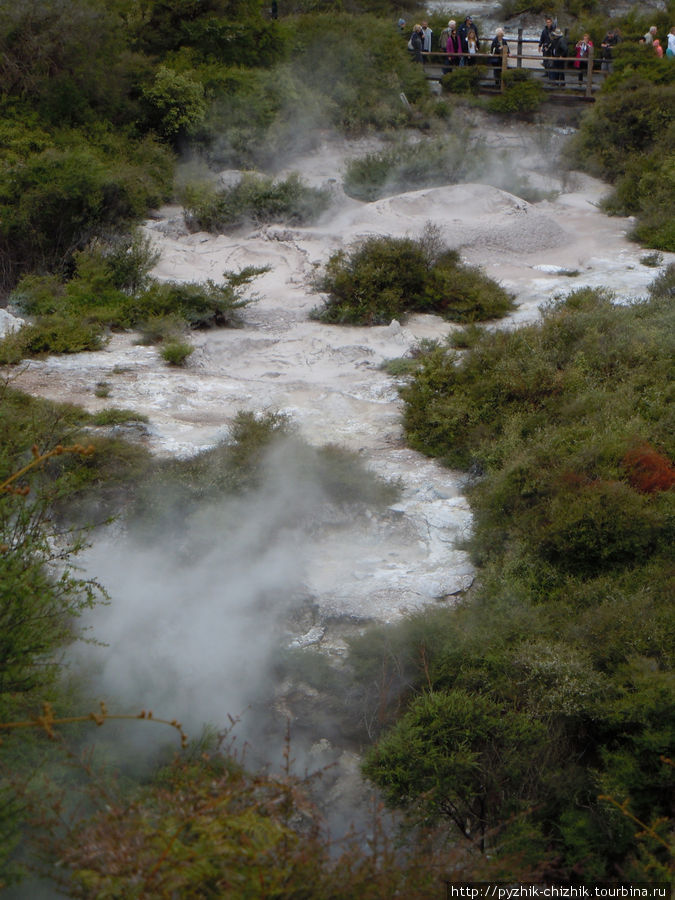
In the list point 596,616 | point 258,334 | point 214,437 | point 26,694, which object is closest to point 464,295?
point 258,334

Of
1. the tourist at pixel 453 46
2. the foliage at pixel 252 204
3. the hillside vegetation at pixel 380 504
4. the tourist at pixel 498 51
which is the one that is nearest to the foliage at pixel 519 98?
the tourist at pixel 498 51

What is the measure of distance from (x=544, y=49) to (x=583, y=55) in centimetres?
115

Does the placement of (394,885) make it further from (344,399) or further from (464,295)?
(464,295)

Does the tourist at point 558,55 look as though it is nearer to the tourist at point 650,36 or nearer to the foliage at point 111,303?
the tourist at point 650,36

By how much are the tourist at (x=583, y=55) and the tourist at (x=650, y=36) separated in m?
1.30

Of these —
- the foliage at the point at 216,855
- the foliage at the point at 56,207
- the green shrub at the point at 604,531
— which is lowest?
the green shrub at the point at 604,531

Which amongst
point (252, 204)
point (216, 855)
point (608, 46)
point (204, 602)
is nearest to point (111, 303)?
point (252, 204)

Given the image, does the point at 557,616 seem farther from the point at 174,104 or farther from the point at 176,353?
the point at 174,104

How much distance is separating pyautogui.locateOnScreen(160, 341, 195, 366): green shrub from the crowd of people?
50.5 ft

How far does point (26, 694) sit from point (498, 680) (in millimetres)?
→ 2550

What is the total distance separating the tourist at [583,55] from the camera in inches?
853

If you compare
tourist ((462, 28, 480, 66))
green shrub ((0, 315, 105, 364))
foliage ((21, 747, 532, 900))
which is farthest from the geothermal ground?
tourist ((462, 28, 480, 66))

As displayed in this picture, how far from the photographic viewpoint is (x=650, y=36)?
Answer: 21500 millimetres

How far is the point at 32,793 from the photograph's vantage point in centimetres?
334
